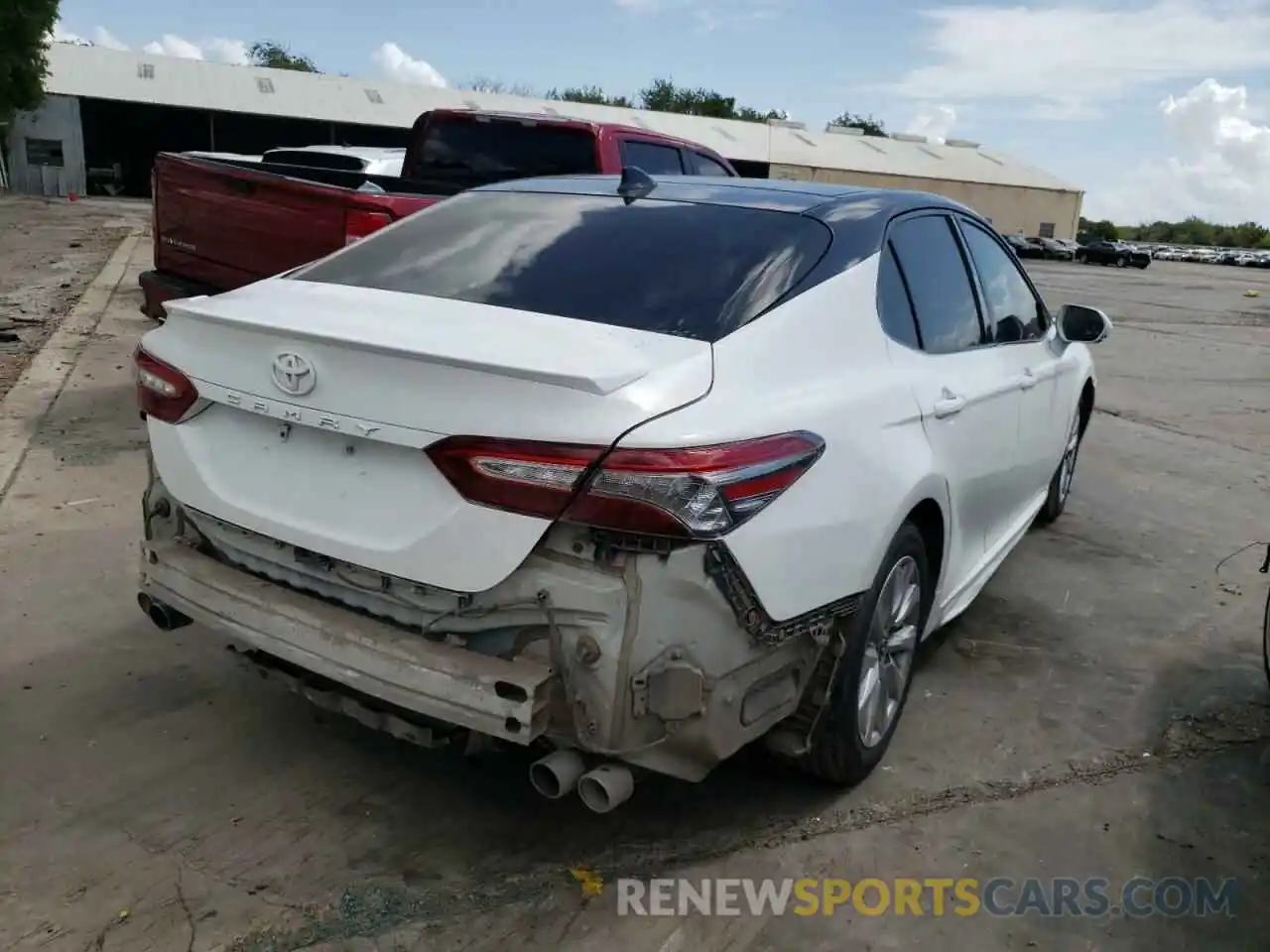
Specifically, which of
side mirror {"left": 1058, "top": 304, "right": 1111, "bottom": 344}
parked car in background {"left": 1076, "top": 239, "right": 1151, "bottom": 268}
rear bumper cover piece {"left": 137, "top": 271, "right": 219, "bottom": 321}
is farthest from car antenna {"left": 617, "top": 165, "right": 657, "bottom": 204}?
parked car in background {"left": 1076, "top": 239, "right": 1151, "bottom": 268}

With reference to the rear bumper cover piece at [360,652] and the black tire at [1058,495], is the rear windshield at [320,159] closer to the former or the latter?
the black tire at [1058,495]

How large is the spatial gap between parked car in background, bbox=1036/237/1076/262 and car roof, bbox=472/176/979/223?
51882 millimetres

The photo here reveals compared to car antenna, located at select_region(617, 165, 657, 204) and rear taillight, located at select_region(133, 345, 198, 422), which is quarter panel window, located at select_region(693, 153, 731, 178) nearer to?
car antenna, located at select_region(617, 165, 657, 204)

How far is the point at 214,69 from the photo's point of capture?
142 ft

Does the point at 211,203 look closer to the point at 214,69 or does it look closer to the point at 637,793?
the point at 637,793

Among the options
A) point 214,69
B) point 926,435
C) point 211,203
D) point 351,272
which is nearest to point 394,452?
point 351,272

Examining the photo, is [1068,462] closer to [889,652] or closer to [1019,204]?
[889,652]

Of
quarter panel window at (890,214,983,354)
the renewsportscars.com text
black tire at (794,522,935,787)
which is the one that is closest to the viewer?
the renewsportscars.com text

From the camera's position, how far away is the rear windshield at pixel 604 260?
291cm

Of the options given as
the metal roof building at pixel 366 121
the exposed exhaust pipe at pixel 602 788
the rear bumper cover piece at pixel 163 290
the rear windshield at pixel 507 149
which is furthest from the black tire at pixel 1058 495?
the metal roof building at pixel 366 121

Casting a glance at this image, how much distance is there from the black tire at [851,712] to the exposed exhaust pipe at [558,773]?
29.5 inches

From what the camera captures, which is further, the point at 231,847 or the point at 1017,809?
the point at 1017,809

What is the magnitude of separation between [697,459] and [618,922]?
46.0 inches

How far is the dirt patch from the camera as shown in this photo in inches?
370
